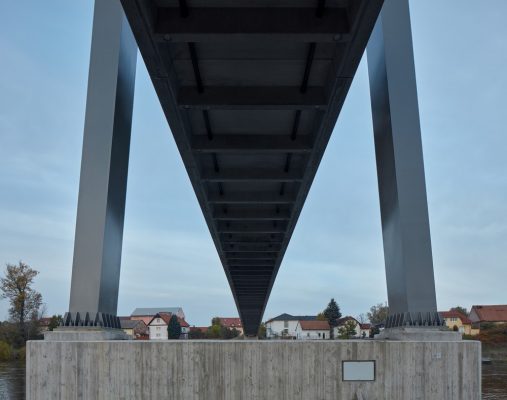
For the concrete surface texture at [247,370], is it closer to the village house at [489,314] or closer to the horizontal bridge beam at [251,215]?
the horizontal bridge beam at [251,215]

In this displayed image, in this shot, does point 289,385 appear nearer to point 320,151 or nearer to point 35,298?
point 320,151

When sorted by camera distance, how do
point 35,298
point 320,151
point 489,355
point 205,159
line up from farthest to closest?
point 489,355
point 35,298
point 205,159
point 320,151

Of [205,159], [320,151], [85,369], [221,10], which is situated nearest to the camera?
[221,10]

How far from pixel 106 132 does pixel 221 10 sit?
10.3ft

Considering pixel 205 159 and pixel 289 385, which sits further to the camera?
pixel 205 159

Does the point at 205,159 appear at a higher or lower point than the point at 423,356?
higher

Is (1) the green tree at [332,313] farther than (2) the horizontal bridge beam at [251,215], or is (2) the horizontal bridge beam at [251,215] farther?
(1) the green tree at [332,313]

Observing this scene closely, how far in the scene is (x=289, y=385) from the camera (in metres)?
10.2

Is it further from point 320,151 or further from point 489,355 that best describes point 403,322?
point 489,355

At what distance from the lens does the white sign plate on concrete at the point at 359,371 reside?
32.7 ft

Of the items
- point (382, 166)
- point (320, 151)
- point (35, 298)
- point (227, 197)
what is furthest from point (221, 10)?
point (35, 298)

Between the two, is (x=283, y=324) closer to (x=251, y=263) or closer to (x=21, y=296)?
(x=21, y=296)

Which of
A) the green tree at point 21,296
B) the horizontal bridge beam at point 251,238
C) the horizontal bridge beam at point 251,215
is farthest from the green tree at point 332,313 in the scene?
the horizontal bridge beam at point 251,215

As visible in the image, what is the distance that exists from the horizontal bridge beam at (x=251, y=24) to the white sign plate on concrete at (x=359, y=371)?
204 inches
